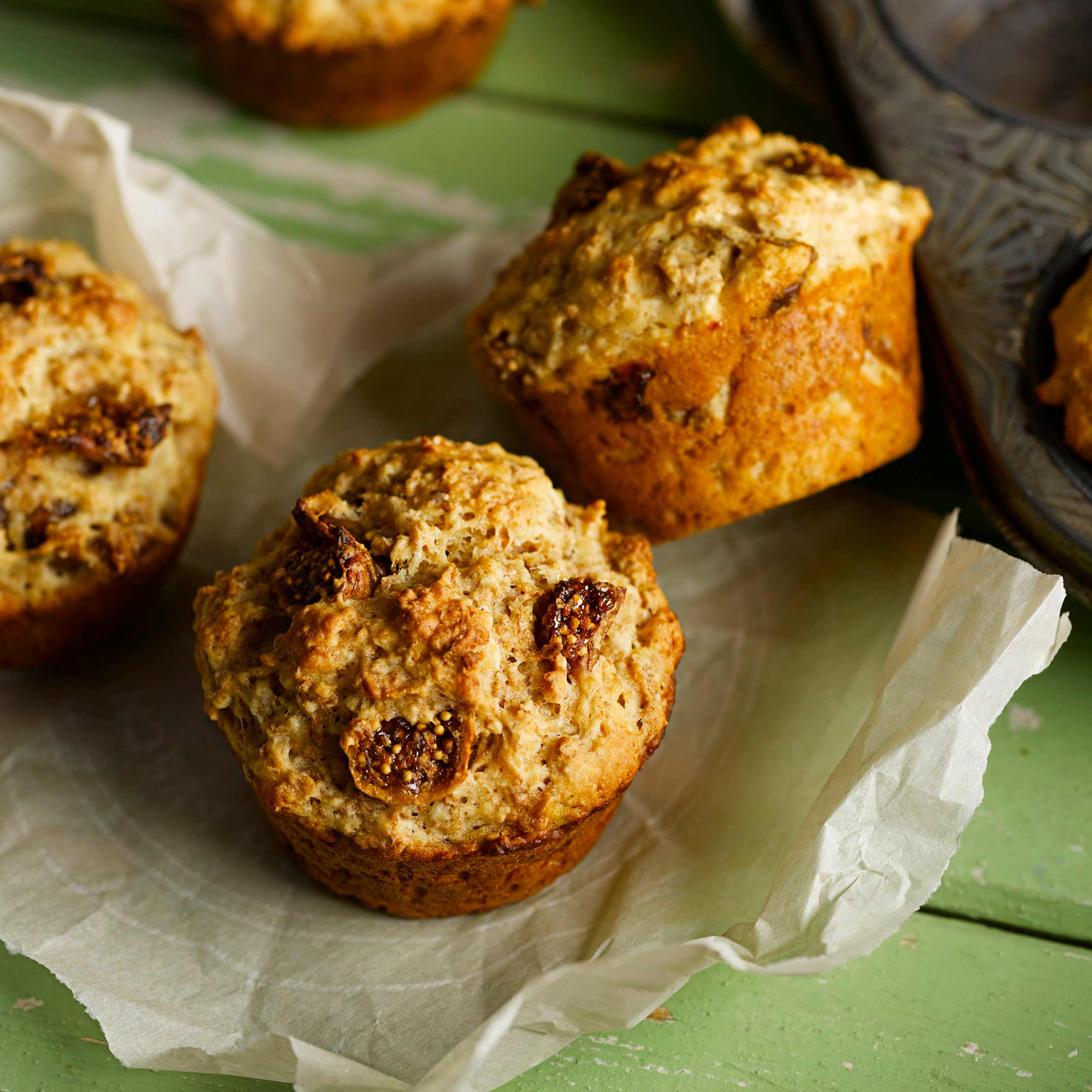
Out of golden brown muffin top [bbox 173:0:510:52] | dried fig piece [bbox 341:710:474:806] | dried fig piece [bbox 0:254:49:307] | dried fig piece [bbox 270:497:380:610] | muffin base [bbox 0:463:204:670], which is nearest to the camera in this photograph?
dried fig piece [bbox 341:710:474:806]

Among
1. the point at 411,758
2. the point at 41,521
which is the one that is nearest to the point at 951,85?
the point at 411,758

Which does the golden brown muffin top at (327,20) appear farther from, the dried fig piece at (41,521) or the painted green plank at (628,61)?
the dried fig piece at (41,521)

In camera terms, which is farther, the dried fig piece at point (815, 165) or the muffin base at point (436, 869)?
the dried fig piece at point (815, 165)

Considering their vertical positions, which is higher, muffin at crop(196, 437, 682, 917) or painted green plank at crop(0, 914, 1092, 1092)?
muffin at crop(196, 437, 682, 917)

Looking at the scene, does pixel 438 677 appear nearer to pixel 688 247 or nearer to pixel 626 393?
Answer: pixel 626 393

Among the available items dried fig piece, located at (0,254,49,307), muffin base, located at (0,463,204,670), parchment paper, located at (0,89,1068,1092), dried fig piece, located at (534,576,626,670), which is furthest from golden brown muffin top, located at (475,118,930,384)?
dried fig piece, located at (0,254,49,307)

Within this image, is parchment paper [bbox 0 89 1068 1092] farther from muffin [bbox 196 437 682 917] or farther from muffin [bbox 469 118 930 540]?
muffin [bbox 469 118 930 540]

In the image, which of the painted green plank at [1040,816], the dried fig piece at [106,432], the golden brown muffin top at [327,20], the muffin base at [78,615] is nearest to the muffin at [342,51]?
the golden brown muffin top at [327,20]
